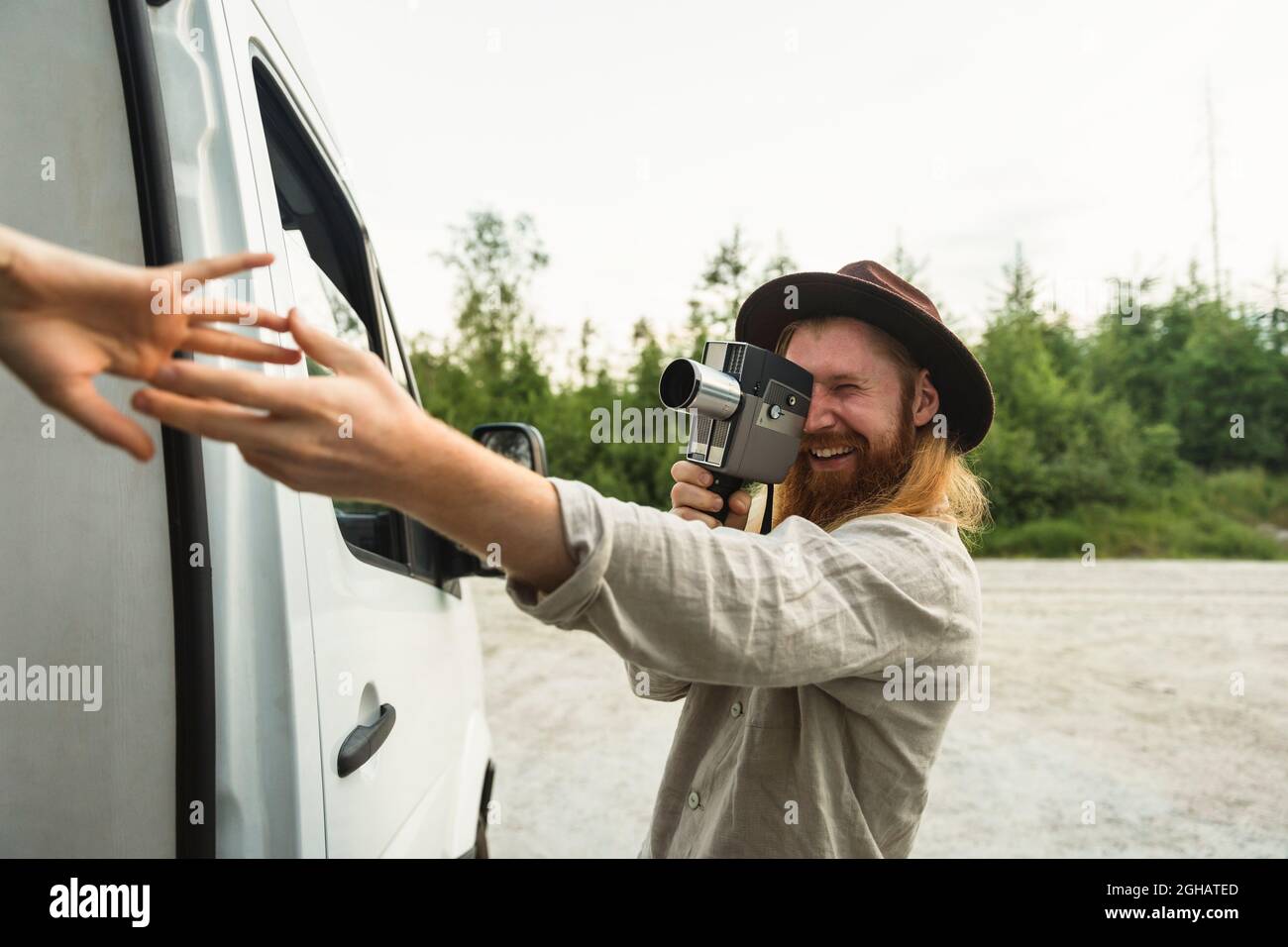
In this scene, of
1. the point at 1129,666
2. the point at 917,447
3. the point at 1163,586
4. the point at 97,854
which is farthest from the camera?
the point at 1163,586

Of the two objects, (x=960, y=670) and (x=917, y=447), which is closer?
(x=960, y=670)

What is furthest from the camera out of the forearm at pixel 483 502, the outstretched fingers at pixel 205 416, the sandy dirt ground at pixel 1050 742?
the sandy dirt ground at pixel 1050 742

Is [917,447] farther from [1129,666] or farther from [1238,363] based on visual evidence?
[1238,363]

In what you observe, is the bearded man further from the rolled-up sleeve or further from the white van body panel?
the white van body panel

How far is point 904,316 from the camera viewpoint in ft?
5.62

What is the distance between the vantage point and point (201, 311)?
2.46ft

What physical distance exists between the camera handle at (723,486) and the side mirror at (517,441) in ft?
2.54

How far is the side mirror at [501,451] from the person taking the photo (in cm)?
232

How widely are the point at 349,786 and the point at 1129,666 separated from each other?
26.9 feet

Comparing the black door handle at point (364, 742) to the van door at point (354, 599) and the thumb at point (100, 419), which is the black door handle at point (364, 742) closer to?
the van door at point (354, 599)

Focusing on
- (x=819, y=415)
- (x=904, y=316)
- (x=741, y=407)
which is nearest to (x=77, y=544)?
(x=741, y=407)

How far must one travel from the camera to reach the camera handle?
5.38 feet

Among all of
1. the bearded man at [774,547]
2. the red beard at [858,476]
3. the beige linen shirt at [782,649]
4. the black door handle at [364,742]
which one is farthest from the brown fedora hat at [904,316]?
the black door handle at [364,742]
